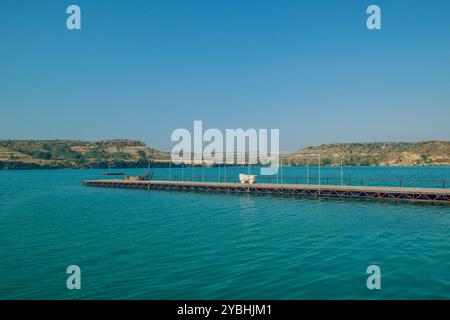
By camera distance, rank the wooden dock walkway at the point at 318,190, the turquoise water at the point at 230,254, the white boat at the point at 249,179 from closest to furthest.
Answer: the turquoise water at the point at 230,254
the wooden dock walkway at the point at 318,190
the white boat at the point at 249,179

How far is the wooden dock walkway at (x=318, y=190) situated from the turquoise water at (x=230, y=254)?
35.9 ft

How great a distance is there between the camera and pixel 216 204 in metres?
58.0

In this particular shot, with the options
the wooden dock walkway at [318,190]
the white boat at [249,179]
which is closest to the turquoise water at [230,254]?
the wooden dock walkway at [318,190]

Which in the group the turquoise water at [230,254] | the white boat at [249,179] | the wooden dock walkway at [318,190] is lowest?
the turquoise water at [230,254]

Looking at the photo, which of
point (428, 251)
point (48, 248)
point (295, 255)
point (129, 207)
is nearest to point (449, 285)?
point (428, 251)

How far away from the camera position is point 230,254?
Answer: 25.2m

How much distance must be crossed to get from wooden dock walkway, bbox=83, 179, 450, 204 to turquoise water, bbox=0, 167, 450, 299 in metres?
10.9

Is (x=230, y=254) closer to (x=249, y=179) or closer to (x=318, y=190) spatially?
(x=318, y=190)

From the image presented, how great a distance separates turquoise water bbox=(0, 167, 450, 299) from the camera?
18.4m

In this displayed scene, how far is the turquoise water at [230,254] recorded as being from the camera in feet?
60.4

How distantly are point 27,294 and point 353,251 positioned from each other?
2248 cm

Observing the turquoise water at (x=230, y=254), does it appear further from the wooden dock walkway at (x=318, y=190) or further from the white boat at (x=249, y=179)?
the white boat at (x=249, y=179)

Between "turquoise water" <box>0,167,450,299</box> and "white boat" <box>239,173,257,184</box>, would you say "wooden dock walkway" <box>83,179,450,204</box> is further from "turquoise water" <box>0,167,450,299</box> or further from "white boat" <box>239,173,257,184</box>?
"turquoise water" <box>0,167,450,299</box>

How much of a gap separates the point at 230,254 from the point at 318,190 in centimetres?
4628
